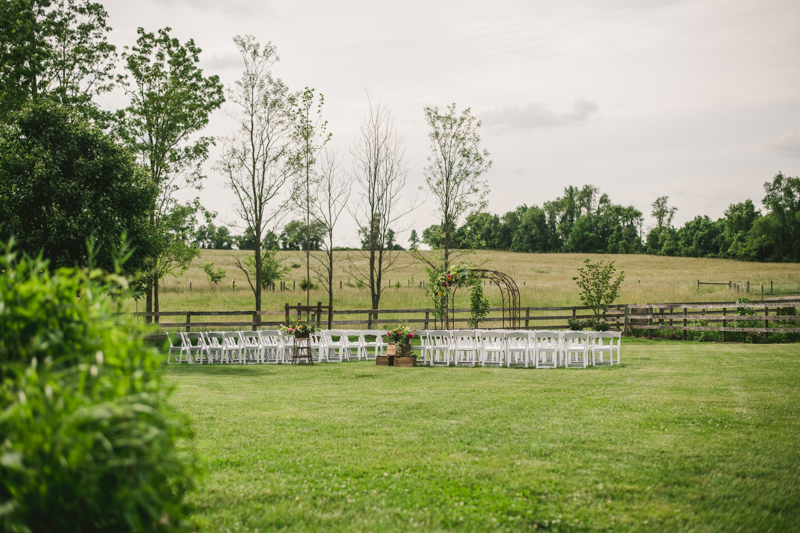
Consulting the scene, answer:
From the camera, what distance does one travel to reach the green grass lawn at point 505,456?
4.21 metres

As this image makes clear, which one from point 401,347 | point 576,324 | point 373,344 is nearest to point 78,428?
point 401,347

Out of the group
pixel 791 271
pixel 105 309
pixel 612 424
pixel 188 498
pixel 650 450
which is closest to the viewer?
pixel 105 309

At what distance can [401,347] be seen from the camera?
1553 centimetres

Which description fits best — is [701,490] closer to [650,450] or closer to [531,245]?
[650,450]

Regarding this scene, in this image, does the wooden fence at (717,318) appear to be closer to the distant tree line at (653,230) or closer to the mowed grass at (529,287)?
the mowed grass at (529,287)

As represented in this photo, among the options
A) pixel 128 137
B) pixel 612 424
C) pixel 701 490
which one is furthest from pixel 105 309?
pixel 128 137

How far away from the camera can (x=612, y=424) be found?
23.1 feet

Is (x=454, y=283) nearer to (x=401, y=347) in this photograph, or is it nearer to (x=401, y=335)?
(x=401, y=335)

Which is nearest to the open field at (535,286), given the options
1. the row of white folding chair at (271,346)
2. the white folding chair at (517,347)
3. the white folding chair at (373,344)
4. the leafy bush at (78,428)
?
the white folding chair at (373,344)

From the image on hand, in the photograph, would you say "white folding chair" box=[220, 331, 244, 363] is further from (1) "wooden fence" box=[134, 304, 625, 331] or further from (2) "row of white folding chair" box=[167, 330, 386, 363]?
(1) "wooden fence" box=[134, 304, 625, 331]

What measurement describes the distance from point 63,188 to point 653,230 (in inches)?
3354

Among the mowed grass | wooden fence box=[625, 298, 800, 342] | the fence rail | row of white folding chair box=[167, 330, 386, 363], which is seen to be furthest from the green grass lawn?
the mowed grass

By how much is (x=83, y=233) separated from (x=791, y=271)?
53.9m

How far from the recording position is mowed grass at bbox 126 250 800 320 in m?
32.8
